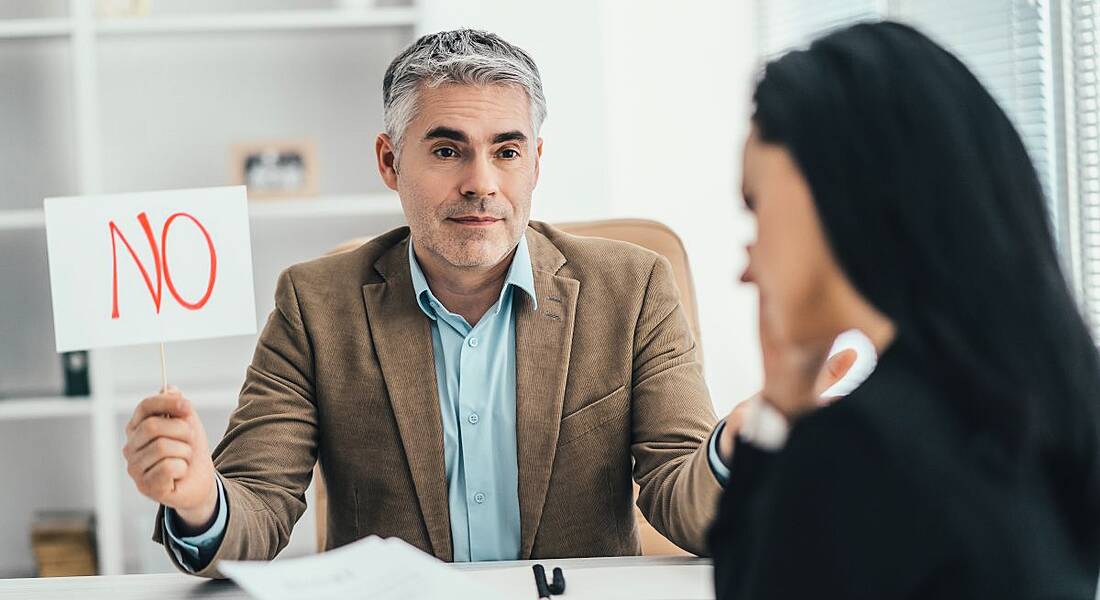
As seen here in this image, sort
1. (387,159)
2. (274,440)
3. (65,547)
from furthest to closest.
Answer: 1. (65,547)
2. (387,159)
3. (274,440)

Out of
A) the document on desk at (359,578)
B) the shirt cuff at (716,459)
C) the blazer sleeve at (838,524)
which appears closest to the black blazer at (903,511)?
the blazer sleeve at (838,524)

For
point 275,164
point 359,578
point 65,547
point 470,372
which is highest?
→ point 275,164

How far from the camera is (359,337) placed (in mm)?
1494

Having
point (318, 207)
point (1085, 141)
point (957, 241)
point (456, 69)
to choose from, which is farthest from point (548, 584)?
point (318, 207)

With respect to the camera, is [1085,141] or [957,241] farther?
[1085,141]

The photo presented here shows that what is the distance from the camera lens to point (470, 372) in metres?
1.49

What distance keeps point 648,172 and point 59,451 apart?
190 cm

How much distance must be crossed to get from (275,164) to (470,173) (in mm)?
1556

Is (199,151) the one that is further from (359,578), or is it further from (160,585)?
(359,578)

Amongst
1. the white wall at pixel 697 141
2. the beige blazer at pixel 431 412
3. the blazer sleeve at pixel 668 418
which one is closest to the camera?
the blazer sleeve at pixel 668 418

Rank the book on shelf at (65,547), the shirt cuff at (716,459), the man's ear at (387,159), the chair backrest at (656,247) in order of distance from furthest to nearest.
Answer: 1. the book on shelf at (65,547)
2. the chair backrest at (656,247)
3. the man's ear at (387,159)
4. the shirt cuff at (716,459)

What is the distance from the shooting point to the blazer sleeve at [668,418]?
1263mm

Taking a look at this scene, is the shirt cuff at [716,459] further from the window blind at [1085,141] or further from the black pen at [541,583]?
the window blind at [1085,141]

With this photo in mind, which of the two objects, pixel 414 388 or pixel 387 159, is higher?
pixel 387 159
